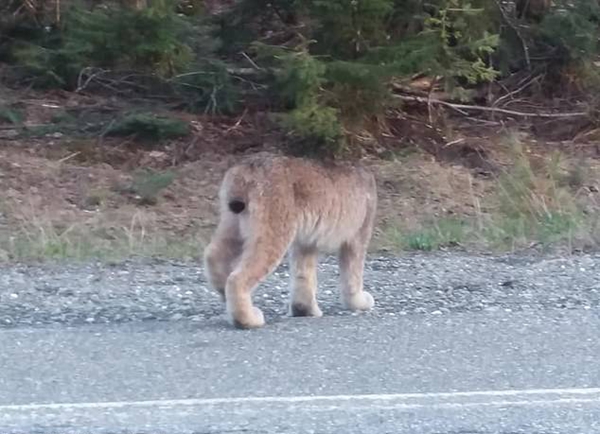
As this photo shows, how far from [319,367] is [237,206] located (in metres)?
1.58

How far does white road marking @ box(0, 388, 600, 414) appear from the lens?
19.4 ft

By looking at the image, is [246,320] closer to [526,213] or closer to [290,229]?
[290,229]

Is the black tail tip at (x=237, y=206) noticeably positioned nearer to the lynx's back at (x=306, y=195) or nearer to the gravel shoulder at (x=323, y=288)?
the lynx's back at (x=306, y=195)

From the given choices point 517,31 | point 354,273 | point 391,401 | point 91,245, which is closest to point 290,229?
point 354,273

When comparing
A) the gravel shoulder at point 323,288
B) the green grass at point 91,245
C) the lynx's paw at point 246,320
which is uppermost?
the lynx's paw at point 246,320

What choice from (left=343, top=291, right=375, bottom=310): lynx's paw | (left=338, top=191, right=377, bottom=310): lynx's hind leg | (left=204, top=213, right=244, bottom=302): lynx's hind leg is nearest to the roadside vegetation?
(left=338, top=191, right=377, bottom=310): lynx's hind leg

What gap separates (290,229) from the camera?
7.90 metres

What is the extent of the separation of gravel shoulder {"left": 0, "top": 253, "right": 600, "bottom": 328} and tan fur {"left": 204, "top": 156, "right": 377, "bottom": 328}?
30 cm

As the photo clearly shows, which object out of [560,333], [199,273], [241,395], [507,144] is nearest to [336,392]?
[241,395]

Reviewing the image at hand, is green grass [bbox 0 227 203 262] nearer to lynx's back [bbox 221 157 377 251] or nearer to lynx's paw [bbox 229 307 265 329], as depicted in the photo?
lynx's back [bbox 221 157 377 251]

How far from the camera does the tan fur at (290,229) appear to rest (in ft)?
25.5

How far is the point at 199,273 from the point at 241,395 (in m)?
4.15

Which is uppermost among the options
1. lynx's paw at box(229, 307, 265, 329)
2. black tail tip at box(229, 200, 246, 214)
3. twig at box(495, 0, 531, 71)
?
twig at box(495, 0, 531, 71)

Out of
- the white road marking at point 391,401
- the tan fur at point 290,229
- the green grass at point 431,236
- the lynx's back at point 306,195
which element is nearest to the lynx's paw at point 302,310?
the tan fur at point 290,229
